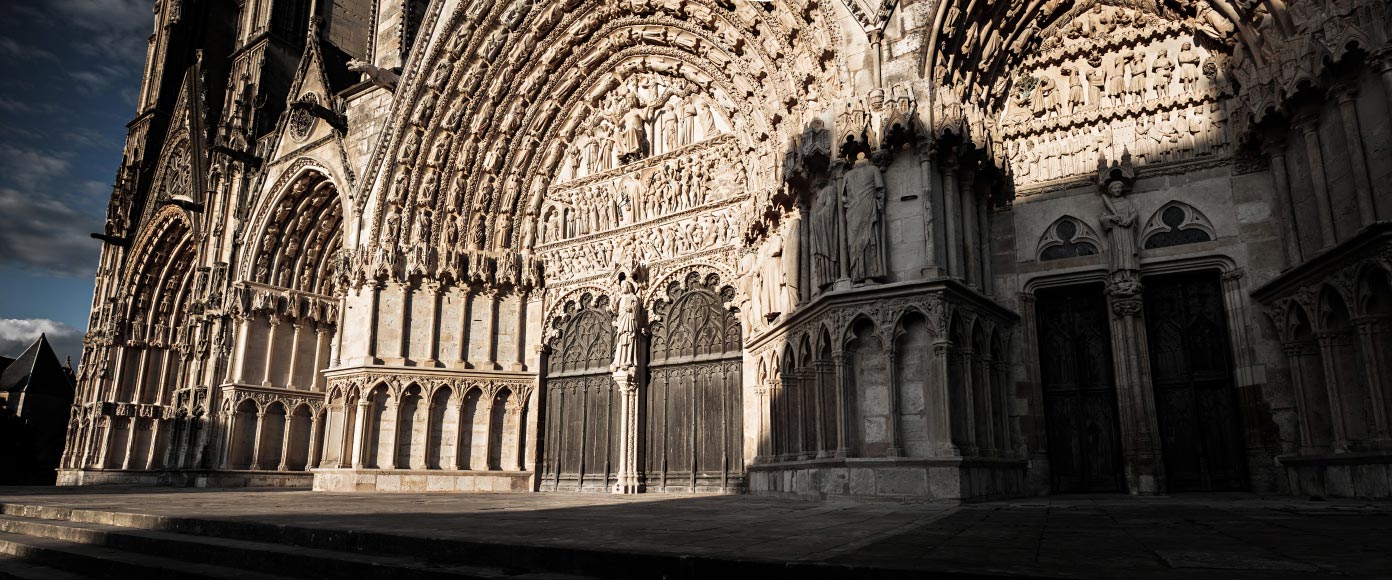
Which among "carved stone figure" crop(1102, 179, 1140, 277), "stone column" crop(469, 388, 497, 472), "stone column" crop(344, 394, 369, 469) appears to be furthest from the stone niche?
"stone column" crop(344, 394, 369, 469)

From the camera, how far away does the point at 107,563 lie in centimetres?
557

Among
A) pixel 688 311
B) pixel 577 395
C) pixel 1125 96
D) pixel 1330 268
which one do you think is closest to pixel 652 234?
pixel 688 311

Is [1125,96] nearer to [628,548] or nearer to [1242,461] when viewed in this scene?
[1242,461]

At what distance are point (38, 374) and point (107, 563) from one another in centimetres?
3920

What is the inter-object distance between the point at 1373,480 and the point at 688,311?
954cm

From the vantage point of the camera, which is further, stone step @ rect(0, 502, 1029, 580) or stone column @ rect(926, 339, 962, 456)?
stone column @ rect(926, 339, 962, 456)

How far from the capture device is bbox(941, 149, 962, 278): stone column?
9.84m

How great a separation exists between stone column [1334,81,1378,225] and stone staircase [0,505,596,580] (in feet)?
27.2

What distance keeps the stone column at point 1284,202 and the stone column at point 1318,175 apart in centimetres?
51

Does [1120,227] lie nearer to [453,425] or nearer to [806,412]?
[806,412]

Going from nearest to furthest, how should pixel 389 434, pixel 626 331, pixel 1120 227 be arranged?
pixel 1120 227 → pixel 626 331 → pixel 389 434

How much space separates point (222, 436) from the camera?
19.2 metres

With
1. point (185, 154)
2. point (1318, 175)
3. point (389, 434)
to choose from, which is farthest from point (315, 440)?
point (1318, 175)

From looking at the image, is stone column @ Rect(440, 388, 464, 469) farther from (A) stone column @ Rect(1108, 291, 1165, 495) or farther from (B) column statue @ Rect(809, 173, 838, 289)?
(A) stone column @ Rect(1108, 291, 1165, 495)
